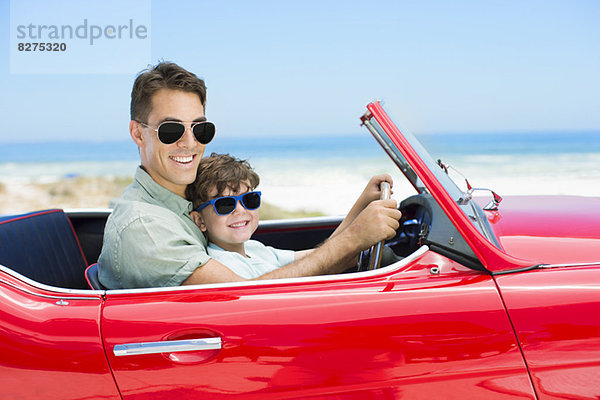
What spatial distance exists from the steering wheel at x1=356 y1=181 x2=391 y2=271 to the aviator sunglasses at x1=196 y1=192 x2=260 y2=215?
0.49m

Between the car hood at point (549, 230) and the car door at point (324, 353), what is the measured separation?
0.92ft

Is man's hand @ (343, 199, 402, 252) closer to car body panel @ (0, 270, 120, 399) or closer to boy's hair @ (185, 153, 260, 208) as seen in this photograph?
boy's hair @ (185, 153, 260, 208)

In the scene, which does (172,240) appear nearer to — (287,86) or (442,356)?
(442,356)

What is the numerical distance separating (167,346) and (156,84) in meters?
1.09

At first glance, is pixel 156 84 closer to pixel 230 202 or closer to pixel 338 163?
pixel 230 202

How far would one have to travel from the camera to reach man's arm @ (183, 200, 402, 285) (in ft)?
5.80

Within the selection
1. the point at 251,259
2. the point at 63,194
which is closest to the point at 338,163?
the point at 63,194

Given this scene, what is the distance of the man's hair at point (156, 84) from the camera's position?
82.1 inches

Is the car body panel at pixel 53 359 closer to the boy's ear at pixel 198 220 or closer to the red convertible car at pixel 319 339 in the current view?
the red convertible car at pixel 319 339

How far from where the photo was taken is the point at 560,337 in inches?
56.7

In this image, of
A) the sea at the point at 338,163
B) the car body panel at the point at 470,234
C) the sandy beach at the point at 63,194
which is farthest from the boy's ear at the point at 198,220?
the sandy beach at the point at 63,194

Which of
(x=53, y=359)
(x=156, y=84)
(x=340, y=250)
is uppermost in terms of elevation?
(x=156, y=84)

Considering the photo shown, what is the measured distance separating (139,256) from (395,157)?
106 cm

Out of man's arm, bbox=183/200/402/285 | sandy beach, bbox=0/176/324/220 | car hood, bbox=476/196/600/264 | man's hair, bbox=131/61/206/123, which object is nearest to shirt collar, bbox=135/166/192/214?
man's hair, bbox=131/61/206/123
